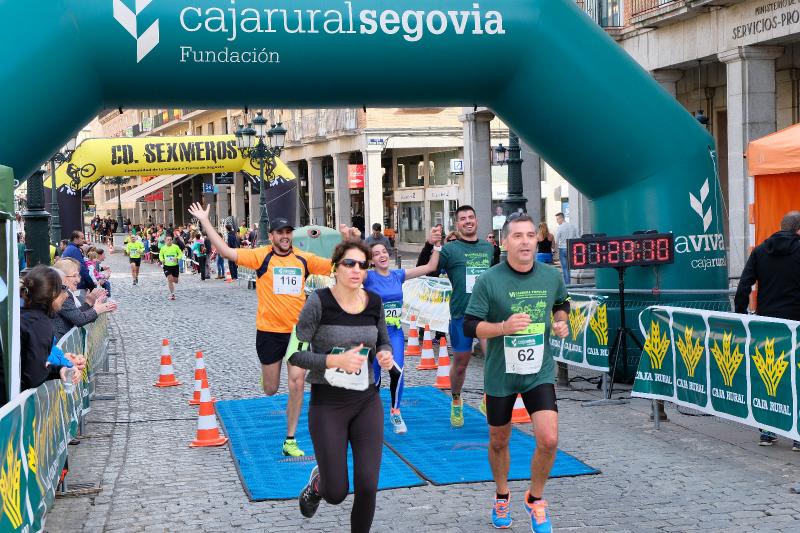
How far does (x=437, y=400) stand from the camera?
1079cm

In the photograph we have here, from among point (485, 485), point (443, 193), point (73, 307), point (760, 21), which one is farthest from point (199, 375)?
point (443, 193)

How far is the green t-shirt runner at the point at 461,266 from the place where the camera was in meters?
9.34

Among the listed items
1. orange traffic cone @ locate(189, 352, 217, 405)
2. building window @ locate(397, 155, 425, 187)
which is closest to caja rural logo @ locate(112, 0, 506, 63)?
orange traffic cone @ locate(189, 352, 217, 405)

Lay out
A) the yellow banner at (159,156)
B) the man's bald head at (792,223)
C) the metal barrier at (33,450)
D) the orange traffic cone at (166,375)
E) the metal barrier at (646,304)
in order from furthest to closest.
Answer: the yellow banner at (159,156), the orange traffic cone at (166,375), the metal barrier at (646,304), the man's bald head at (792,223), the metal barrier at (33,450)

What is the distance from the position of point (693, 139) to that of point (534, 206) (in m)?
19.4

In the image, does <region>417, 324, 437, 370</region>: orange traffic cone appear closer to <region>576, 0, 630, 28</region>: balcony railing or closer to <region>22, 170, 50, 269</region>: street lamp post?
<region>22, 170, 50, 269</region>: street lamp post

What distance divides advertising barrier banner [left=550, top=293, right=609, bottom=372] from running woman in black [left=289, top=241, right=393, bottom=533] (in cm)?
519

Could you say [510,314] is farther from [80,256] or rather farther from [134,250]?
[134,250]

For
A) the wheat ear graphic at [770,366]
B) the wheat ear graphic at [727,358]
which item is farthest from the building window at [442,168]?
the wheat ear graphic at [770,366]

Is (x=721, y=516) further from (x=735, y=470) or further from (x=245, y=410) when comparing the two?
(x=245, y=410)

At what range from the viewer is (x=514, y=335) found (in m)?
6.15

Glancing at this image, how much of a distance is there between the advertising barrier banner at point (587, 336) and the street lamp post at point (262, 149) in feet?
63.2

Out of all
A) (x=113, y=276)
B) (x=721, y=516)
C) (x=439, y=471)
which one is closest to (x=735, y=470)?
(x=721, y=516)

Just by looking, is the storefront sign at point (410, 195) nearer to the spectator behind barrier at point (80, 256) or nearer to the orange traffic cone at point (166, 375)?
the spectator behind barrier at point (80, 256)
